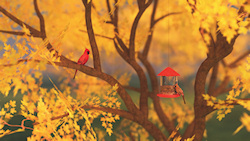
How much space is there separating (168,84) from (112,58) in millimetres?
3627

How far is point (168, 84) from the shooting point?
10.2 feet

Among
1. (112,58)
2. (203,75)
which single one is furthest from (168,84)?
(112,58)

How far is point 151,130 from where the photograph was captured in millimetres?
3080

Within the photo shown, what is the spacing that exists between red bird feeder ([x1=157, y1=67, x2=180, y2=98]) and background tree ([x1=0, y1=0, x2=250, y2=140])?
0.85ft

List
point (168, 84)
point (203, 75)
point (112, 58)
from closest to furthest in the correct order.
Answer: point (203, 75) < point (168, 84) < point (112, 58)

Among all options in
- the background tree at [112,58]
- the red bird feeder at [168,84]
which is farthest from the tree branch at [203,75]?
the red bird feeder at [168,84]

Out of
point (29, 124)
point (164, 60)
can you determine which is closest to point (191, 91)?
point (164, 60)

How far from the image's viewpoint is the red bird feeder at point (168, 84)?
2.59 meters

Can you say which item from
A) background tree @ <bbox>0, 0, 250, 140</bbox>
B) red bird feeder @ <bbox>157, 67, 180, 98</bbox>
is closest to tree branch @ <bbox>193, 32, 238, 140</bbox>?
background tree @ <bbox>0, 0, 250, 140</bbox>

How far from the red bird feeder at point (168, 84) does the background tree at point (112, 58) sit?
258 millimetres

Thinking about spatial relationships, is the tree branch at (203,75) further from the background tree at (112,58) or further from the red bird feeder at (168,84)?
the red bird feeder at (168,84)

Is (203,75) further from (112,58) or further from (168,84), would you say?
(112,58)

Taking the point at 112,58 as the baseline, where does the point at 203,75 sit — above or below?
above

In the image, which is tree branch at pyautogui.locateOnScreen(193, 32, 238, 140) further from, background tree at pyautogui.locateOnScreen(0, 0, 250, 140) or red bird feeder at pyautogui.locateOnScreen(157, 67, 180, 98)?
red bird feeder at pyautogui.locateOnScreen(157, 67, 180, 98)
